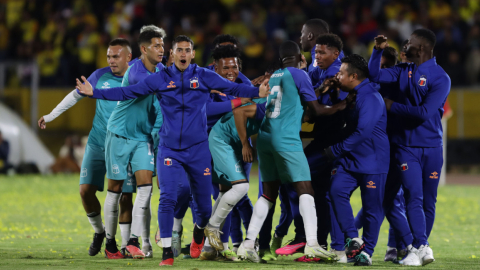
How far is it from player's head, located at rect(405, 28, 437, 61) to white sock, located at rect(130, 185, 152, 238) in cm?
321

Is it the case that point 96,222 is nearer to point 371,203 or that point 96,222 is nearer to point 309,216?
point 309,216

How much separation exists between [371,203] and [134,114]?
2737mm

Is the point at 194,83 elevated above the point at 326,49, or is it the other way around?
the point at 326,49

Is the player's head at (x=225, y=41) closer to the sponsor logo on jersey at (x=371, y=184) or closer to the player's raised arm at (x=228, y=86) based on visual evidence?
the player's raised arm at (x=228, y=86)

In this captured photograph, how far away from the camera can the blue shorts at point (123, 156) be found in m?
7.55

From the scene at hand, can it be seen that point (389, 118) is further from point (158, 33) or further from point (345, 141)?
point (158, 33)

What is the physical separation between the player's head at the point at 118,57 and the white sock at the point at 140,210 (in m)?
1.48

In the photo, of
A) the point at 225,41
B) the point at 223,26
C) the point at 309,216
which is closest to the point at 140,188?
the point at 309,216

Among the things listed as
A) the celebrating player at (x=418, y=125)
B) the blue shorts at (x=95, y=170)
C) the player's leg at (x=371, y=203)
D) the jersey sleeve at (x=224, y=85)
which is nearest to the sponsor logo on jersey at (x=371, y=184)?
the player's leg at (x=371, y=203)

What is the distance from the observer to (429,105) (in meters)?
7.08

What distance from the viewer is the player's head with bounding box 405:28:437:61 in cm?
728

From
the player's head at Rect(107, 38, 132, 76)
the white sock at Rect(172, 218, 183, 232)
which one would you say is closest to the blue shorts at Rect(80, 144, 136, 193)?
the white sock at Rect(172, 218, 183, 232)

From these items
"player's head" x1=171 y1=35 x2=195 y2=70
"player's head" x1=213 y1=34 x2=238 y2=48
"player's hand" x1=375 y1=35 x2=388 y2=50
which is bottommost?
"player's head" x1=171 y1=35 x2=195 y2=70

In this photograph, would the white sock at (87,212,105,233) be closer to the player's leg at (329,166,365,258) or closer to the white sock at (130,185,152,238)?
the white sock at (130,185,152,238)
